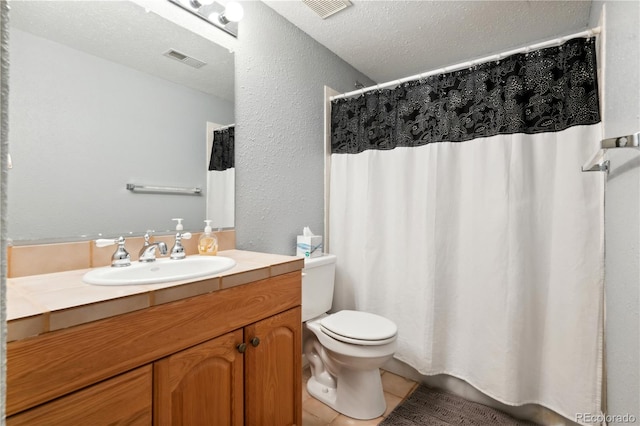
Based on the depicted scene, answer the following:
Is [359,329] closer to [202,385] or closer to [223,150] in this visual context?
[202,385]

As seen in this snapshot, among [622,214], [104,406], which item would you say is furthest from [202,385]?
[622,214]

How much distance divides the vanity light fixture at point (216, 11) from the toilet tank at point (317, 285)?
1.33 metres

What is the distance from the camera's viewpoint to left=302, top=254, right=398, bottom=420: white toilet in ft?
4.91

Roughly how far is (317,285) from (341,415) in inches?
27.3

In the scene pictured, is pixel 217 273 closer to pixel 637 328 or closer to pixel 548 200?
pixel 637 328

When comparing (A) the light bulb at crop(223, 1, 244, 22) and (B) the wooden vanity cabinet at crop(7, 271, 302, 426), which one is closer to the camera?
(B) the wooden vanity cabinet at crop(7, 271, 302, 426)

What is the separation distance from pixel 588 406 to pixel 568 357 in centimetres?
21

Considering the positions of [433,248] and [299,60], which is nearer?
[433,248]

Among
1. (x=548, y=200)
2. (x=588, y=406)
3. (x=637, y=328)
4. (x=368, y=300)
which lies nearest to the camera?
(x=637, y=328)

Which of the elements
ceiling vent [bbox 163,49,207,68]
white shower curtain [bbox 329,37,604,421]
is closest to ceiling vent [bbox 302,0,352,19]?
ceiling vent [bbox 163,49,207,68]

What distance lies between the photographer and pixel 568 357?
140cm

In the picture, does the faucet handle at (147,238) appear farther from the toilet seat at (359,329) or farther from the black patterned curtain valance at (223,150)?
the toilet seat at (359,329)

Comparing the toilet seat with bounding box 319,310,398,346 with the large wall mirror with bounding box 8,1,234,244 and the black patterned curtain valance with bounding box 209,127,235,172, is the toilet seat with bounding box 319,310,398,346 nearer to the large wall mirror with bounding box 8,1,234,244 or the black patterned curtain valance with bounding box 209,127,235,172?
the large wall mirror with bounding box 8,1,234,244

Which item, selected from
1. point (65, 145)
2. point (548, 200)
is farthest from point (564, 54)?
point (65, 145)
